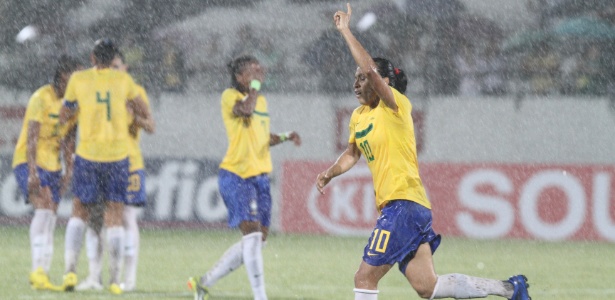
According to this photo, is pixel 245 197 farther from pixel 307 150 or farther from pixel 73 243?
pixel 307 150

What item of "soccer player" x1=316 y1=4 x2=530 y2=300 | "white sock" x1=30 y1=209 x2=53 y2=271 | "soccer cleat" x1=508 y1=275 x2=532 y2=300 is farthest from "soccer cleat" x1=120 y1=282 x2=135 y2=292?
"soccer cleat" x1=508 y1=275 x2=532 y2=300

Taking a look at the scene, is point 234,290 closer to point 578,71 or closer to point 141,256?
point 141,256

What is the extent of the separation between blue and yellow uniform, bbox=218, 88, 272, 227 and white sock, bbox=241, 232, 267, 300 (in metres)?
0.16

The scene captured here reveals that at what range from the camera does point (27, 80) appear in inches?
690

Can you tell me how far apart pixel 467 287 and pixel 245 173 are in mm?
2620

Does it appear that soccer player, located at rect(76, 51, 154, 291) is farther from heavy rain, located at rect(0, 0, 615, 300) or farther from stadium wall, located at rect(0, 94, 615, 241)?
stadium wall, located at rect(0, 94, 615, 241)

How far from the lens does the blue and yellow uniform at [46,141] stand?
9953 millimetres

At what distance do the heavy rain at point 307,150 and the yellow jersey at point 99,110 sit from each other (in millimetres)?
17

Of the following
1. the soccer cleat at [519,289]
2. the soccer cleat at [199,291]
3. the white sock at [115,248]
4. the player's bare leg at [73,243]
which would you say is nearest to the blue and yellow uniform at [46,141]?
the player's bare leg at [73,243]

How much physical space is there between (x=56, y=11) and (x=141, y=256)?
7.07 meters

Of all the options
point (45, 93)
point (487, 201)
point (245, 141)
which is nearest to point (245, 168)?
point (245, 141)

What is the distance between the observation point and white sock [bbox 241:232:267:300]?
8.72m

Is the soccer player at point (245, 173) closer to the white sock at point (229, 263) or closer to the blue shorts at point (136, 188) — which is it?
the white sock at point (229, 263)

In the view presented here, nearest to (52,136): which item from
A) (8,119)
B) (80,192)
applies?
(80,192)
